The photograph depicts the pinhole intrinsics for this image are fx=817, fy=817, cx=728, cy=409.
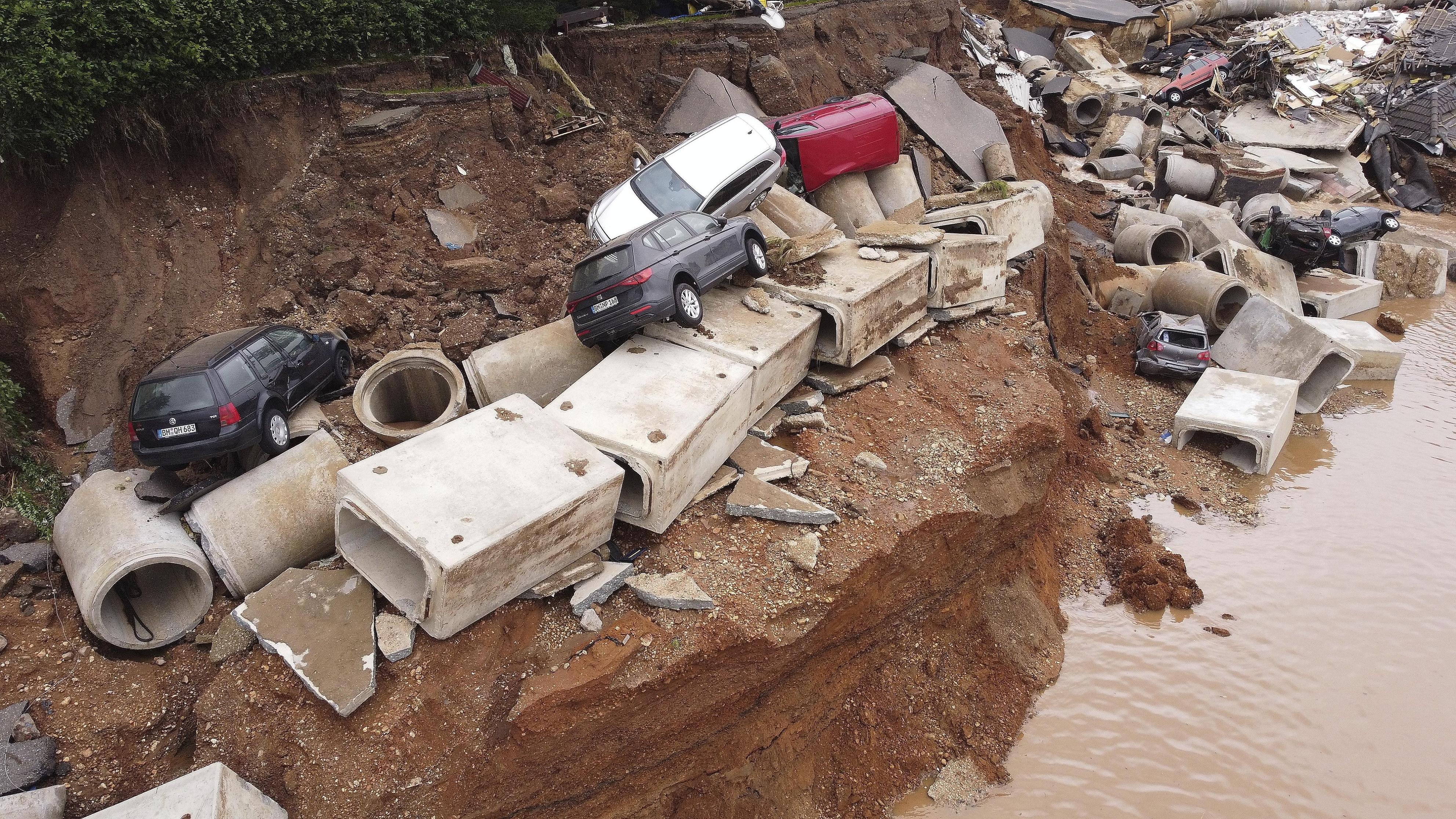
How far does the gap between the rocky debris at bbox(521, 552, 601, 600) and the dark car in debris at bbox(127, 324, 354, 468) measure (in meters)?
3.04

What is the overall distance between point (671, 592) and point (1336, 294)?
49.4ft

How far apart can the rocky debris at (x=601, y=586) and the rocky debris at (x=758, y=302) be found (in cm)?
355

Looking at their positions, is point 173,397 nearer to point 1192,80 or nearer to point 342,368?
point 342,368

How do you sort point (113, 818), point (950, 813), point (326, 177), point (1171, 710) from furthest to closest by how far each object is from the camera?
point (326, 177) → point (1171, 710) → point (950, 813) → point (113, 818)

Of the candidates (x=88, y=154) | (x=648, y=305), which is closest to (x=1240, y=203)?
(x=648, y=305)

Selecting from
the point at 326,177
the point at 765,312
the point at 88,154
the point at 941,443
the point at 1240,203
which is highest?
the point at 88,154

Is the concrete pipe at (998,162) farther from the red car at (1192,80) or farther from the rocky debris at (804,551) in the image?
the red car at (1192,80)

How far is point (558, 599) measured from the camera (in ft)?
21.7

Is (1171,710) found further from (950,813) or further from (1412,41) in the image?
(1412,41)

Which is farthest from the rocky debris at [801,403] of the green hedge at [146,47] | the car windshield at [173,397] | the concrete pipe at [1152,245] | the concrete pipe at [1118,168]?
the concrete pipe at [1118,168]

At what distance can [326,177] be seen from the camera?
10.4 meters

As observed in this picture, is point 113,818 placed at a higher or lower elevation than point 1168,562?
higher

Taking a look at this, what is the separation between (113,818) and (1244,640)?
10.1 meters

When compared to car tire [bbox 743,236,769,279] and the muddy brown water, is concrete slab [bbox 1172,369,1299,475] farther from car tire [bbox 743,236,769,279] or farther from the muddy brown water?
car tire [bbox 743,236,769,279]
